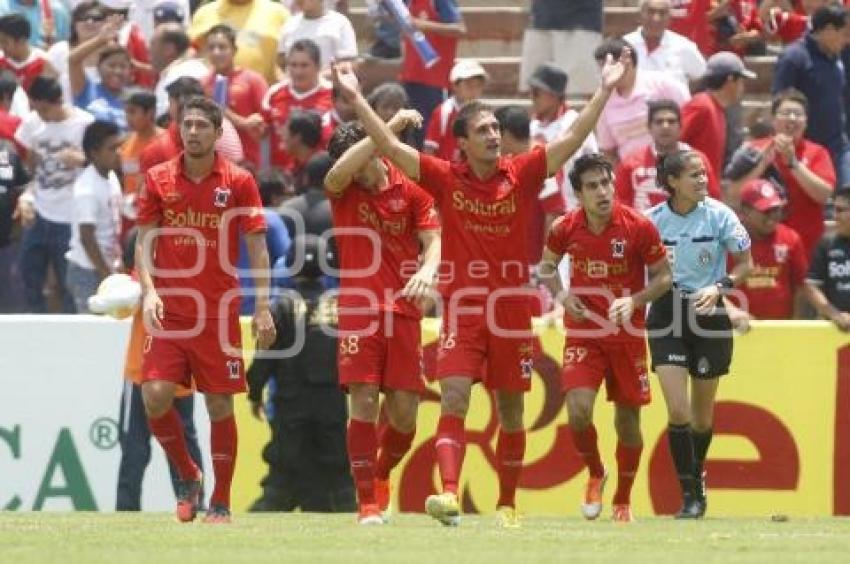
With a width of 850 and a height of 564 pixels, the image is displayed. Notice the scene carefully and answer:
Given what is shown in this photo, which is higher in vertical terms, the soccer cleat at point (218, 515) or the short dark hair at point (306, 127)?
the short dark hair at point (306, 127)

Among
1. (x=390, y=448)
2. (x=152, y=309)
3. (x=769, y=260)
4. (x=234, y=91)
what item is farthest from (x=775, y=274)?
(x=152, y=309)

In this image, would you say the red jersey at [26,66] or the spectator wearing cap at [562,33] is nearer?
the spectator wearing cap at [562,33]

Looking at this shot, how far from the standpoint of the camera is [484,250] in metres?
14.7

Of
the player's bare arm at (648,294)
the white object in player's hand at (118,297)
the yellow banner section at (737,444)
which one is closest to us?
the player's bare arm at (648,294)

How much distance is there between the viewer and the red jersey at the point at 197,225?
1470 centimetres

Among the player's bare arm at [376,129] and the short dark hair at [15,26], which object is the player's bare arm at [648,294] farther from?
the short dark hair at [15,26]

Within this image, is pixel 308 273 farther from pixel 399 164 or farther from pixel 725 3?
pixel 725 3

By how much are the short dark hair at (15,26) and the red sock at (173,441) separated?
24.7 feet

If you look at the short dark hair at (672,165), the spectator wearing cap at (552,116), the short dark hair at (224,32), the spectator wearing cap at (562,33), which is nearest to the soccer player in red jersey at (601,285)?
the short dark hair at (672,165)

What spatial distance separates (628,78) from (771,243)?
7.31 feet

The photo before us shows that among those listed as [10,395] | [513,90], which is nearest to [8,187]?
[10,395]

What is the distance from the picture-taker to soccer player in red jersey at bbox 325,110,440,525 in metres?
14.5

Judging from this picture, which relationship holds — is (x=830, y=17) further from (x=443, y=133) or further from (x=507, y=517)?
(x=507, y=517)

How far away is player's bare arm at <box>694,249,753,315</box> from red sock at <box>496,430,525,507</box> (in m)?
1.43
